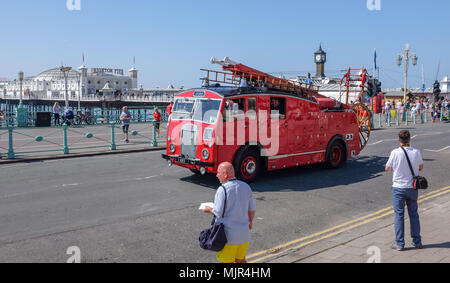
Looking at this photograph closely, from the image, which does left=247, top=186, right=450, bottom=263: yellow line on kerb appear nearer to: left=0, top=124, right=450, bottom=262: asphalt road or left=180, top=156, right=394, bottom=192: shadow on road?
left=0, top=124, right=450, bottom=262: asphalt road

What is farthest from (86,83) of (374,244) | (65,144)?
(374,244)

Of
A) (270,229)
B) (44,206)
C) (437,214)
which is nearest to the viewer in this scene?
(270,229)

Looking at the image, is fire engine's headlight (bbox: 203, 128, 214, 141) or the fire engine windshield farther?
the fire engine windshield

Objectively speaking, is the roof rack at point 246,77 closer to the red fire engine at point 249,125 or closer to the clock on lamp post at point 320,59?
the red fire engine at point 249,125

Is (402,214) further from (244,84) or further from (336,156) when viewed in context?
(336,156)

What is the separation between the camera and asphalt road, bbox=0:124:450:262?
6.66 meters

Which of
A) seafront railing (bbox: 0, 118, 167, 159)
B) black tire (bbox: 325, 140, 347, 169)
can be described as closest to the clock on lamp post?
seafront railing (bbox: 0, 118, 167, 159)

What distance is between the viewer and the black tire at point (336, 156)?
13478 mm

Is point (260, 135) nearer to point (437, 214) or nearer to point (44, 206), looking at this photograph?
point (437, 214)

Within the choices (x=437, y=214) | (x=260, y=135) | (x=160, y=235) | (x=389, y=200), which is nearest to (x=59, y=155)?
(x=260, y=135)

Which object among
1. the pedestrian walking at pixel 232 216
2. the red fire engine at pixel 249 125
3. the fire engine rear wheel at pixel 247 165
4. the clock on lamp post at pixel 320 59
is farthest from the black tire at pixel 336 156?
the clock on lamp post at pixel 320 59

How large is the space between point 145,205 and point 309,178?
5.26 m

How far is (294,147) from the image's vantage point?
12117mm
